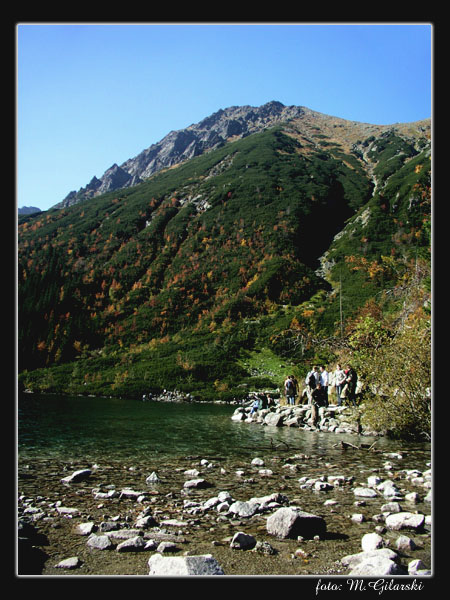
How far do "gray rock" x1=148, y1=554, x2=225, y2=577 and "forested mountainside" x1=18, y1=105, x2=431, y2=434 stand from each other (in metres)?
27.1

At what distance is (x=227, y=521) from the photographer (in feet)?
20.3

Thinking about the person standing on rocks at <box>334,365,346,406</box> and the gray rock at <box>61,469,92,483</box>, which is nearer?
the gray rock at <box>61,469,92,483</box>

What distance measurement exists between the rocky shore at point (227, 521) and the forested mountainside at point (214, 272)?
2225 cm

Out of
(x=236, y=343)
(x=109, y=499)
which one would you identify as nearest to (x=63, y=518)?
(x=109, y=499)

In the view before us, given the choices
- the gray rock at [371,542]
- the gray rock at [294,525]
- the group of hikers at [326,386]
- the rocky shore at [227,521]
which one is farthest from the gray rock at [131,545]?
the group of hikers at [326,386]

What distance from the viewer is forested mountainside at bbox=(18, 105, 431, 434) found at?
63594 mm

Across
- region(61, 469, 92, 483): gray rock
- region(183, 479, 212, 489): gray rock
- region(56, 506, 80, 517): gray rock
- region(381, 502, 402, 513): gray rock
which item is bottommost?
region(61, 469, 92, 483): gray rock

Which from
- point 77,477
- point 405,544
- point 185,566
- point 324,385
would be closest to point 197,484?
point 77,477

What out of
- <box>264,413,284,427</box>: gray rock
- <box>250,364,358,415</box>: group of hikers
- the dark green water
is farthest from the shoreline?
<box>264,413,284,427</box>: gray rock

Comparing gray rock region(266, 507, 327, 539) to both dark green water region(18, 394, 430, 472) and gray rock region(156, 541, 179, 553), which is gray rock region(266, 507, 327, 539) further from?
dark green water region(18, 394, 430, 472)

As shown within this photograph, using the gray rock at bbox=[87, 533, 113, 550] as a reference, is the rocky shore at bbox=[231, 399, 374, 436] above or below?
below

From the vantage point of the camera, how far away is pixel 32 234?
136250 mm
